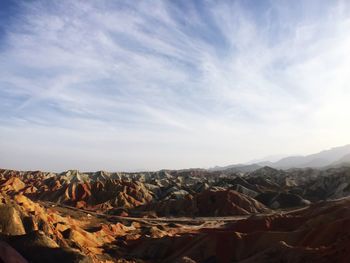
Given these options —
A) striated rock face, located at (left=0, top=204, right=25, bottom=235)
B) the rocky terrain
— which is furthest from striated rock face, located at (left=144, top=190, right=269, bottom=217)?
striated rock face, located at (left=0, top=204, right=25, bottom=235)

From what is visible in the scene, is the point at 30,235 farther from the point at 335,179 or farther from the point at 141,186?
the point at 335,179

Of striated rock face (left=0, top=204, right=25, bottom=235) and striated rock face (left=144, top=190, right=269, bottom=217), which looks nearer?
striated rock face (left=0, top=204, right=25, bottom=235)

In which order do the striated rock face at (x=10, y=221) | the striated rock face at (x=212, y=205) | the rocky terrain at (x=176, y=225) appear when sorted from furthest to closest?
1. the striated rock face at (x=212, y=205)
2. the striated rock face at (x=10, y=221)
3. the rocky terrain at (x=176, y=225)

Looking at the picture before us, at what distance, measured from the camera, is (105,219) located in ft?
311

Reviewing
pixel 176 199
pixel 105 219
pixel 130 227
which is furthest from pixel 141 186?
pixel 130 227

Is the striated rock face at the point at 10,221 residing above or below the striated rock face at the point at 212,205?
above

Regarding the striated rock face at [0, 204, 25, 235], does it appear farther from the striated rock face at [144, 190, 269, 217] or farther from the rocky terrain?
the striated rock face at [144, 190, 269, 217]

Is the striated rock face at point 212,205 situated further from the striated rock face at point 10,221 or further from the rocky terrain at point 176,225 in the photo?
the striated rock face at point 10,221

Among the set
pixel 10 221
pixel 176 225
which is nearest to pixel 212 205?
pixel 176 225

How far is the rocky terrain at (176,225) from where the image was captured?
3425cm

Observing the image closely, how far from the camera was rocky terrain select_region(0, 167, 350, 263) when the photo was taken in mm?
34250

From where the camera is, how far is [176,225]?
8350cm

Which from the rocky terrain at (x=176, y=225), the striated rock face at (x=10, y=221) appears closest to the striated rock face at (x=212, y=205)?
the rocky terrain at (x=176, y=225)

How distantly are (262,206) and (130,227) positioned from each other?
40.4 m
